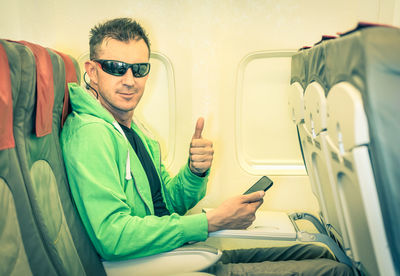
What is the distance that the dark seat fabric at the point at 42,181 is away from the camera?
37.7 inches

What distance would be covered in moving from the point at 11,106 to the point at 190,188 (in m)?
1.13

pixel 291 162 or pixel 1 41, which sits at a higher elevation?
pixel 1 41

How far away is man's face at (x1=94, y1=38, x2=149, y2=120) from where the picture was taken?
1577mm

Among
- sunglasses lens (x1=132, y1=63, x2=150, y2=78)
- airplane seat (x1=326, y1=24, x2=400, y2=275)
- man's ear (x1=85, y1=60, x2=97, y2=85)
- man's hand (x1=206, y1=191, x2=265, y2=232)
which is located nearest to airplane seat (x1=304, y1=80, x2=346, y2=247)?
airplane seat (x1=326, y1=24, x2=400, y2=275)

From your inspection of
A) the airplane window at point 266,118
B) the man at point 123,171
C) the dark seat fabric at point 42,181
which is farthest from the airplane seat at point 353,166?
the airplane window at point 266,118

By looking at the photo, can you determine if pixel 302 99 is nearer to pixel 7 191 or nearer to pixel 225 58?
pixel 225 58

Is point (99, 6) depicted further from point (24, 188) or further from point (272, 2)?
point (24, 188)

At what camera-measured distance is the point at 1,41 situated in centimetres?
91

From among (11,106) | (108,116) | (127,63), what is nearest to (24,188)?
(11,106)

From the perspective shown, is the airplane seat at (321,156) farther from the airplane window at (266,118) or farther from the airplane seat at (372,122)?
the airplane window at (266,118)

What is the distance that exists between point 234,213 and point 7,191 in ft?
2.90

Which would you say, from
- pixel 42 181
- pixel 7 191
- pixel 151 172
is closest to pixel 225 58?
pixel 151 172

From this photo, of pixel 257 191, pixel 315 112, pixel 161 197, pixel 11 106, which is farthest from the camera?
pixel 161 197

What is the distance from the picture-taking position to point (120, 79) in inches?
63.0
